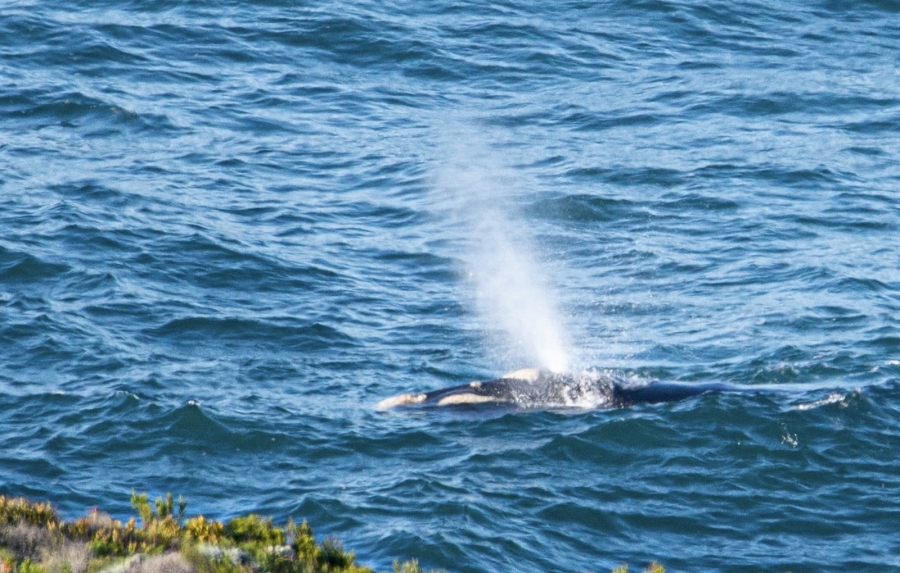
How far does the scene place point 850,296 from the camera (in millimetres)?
20250

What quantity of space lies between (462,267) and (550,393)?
19.2 feet

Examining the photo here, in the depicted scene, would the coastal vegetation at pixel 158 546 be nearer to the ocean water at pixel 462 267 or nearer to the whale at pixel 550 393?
the ocean water at pixel 462 267

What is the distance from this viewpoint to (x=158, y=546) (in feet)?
35.5

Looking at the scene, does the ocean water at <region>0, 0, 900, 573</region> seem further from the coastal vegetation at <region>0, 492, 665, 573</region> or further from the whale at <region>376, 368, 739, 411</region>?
the coastal vegetation at <region>0, 492, 665, 573</region>

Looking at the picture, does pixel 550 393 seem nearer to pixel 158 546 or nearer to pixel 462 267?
pixel 462 267

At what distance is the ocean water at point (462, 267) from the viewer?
14125 mm

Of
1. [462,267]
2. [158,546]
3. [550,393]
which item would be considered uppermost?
[158,546]

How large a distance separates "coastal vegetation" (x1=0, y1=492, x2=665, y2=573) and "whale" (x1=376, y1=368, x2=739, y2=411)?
14.1 feet

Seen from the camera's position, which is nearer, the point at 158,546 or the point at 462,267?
the point at 158,546

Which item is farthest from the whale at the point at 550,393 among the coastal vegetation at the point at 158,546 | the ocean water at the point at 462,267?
the coastal vegetation at the point at 158,546

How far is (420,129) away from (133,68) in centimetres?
716

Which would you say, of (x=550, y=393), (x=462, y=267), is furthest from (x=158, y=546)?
(x=462, y=267)

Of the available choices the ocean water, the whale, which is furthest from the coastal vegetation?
the whale

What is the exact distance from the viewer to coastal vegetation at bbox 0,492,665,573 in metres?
9.98
